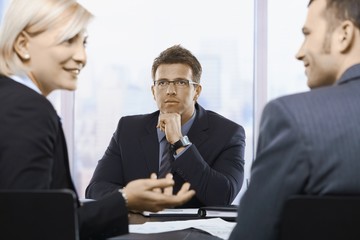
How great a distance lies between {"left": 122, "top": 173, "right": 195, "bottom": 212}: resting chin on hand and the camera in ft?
5.64

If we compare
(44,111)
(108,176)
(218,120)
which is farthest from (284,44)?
(44,111)

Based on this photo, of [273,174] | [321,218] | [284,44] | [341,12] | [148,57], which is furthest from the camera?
[148,57]

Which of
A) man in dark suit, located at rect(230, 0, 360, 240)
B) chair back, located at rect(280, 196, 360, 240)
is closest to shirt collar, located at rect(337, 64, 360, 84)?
man in dark suit, located at rect(230, 0, 360, 240)

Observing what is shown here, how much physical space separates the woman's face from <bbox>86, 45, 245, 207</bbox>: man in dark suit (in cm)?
139

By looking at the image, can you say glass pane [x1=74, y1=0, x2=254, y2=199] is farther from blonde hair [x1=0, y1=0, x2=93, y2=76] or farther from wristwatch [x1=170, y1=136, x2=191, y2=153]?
blonde hair [x1=0, y1=0, x2=93, y2=76]

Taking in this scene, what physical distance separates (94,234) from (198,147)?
67.5 inches

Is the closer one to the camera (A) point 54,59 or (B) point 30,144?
(B) point 30,144

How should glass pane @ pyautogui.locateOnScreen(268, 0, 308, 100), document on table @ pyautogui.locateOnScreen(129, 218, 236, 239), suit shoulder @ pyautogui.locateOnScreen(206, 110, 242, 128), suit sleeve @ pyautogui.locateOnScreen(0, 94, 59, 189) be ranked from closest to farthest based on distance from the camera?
suit sleeve @ pyautogui.locateOnScreen(0, 94, 59, 189) < document on table @ pyautogui.locateOnScreen(129, 218, 236, 239) < suit shoulder @ pyautogui.locateOnScreen(206, 110, 242, 128) < glass pane @ pyautogui.locateOnScreen(268, 0, 308, 100)

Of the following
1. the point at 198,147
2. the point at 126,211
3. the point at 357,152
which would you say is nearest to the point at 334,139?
the point at 357,152

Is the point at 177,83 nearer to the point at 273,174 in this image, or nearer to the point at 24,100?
the point at 24,100

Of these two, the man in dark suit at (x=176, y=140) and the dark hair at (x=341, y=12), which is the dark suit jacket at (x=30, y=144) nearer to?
the dark hair at (x=341, y=12)

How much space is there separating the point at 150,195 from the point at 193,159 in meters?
1.39

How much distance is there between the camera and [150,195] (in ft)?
5.68

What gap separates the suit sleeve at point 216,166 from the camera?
10.2 feet
